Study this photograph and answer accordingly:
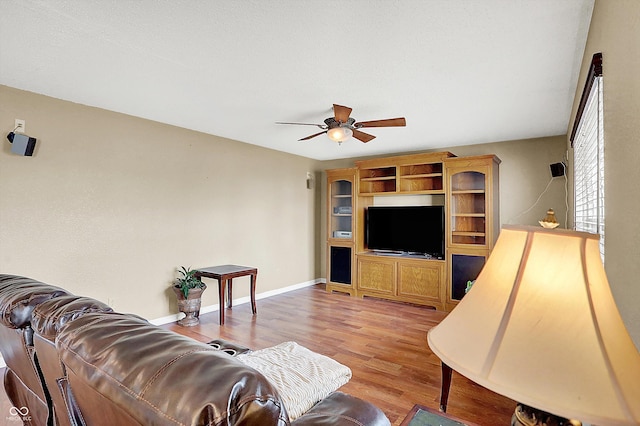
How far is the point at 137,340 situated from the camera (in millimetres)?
743

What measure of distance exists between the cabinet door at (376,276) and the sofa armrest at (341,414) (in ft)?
13.5

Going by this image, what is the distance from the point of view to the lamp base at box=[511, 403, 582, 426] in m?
0.64

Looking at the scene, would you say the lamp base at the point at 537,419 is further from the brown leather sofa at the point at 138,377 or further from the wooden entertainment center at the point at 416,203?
the wooden entertainment center at the point at 416,203

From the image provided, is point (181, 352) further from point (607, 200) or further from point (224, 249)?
point (224, 249)

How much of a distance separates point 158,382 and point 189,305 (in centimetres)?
371

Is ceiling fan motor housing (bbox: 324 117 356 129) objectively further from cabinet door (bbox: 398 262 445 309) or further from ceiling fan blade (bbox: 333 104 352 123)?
cabinet door (bbox: 398 262 445 309)

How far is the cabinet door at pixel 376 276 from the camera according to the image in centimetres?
527

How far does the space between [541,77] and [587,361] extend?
2798 millimetres

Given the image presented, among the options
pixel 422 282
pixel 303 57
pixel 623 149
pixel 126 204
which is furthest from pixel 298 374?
pixel 422 282

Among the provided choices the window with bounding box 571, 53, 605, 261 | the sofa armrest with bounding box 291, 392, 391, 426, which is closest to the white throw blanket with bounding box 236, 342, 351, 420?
the sofa armrest with bounding box 291, 392, 391, 426

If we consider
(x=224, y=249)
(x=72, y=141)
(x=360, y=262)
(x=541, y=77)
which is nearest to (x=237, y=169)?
(x=224, y=249)

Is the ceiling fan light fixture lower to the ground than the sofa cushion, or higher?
higher

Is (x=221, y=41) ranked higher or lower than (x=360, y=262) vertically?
higher

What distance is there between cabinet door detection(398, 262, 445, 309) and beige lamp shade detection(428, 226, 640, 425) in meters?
4.40
